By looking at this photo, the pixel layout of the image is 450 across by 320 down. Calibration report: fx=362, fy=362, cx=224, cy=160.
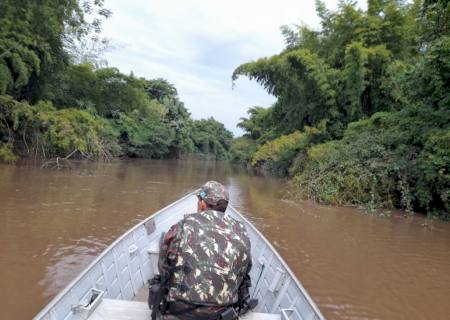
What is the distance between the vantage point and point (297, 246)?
6.50 metres

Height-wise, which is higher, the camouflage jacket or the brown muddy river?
the camouflage jacket

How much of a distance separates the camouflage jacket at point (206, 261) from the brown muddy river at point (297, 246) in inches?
81.5

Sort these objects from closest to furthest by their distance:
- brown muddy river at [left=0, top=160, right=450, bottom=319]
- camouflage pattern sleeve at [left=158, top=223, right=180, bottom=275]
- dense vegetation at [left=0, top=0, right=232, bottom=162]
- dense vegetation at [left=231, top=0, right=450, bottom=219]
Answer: camouflage pattern sleeve at [left=158, top=223, right=180, bottom=275] < brown muddy river at [left=0, top=160, right=450, bottom=319] < dense vegetation at [left=231, top=0, right=450, bottom=219] < dense vegetation at [left=0, top=0, right=232, bottom=162]

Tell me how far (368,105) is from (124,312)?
16500mm

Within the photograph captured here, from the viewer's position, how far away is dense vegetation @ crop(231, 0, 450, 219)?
936 cm

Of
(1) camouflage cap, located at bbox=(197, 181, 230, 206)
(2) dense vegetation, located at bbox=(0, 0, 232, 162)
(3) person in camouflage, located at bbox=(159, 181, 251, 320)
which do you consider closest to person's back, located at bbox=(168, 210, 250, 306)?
(3) person in camouflage, located at bbox=(159, 181, 251, 320)

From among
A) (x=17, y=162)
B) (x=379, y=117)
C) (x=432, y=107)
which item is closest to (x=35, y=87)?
(x=17, y=162)

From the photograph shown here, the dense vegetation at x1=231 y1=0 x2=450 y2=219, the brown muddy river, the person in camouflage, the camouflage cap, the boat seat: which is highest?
the dense vegetation at x1=231 y1=0 x2=450 y2=219

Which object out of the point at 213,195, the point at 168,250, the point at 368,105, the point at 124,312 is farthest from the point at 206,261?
the point at 368,105

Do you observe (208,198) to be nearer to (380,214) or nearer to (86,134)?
(380,214)

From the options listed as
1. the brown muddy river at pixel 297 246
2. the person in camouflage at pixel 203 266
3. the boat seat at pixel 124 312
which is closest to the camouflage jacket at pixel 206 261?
the person in camouflage at pixel 203 266

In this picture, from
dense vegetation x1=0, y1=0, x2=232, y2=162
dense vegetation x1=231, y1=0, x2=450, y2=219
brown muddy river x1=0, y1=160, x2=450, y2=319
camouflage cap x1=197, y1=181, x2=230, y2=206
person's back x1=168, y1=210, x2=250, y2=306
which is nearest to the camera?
person's back x1=168, y1=210, x2=250, y2=306

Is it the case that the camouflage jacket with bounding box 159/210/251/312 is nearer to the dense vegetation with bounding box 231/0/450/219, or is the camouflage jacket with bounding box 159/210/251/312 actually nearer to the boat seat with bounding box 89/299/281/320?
the boat seat with bounding box 89/299/281/320

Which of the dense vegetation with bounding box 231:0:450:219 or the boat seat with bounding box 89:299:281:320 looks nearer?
the boat seat with bounding box 89:299:281:320
